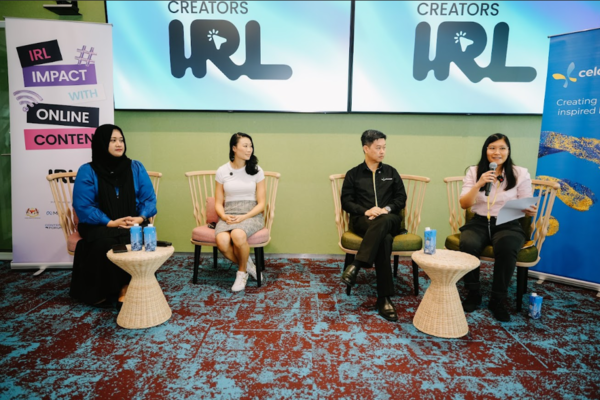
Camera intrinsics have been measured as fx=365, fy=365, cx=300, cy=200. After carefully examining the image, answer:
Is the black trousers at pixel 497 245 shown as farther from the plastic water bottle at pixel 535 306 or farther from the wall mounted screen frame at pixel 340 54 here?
the wall mounted screen frame at pixel 340 54

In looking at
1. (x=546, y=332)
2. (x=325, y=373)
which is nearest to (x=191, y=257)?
(x=325, y=373)

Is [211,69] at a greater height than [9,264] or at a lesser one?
greater

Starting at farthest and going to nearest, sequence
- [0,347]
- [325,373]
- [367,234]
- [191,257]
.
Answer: [191,257] < [367,234] < [0,347] < [325,373]

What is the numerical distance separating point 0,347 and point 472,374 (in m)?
2.53

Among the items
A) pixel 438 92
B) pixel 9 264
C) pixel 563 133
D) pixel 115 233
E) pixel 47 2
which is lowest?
pixel 9 264

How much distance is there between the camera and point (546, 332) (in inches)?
89.1

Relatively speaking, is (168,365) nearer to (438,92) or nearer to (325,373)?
(325,373)

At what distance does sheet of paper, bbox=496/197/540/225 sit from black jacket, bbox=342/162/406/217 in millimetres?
673

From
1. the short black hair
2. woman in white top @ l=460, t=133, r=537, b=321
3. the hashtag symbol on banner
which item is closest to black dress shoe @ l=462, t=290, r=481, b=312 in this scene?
woman in white top @ l=460, t=133, r=537, b=321

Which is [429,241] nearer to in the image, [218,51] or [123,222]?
[123,222]

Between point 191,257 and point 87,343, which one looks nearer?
point 87,343

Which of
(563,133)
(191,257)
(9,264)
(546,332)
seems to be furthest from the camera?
(191,257)

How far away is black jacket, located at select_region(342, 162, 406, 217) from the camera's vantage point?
285cm

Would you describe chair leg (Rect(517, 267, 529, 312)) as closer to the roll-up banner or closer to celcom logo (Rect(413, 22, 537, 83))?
celcom logo (Rect(413, 22, 537, 83))
